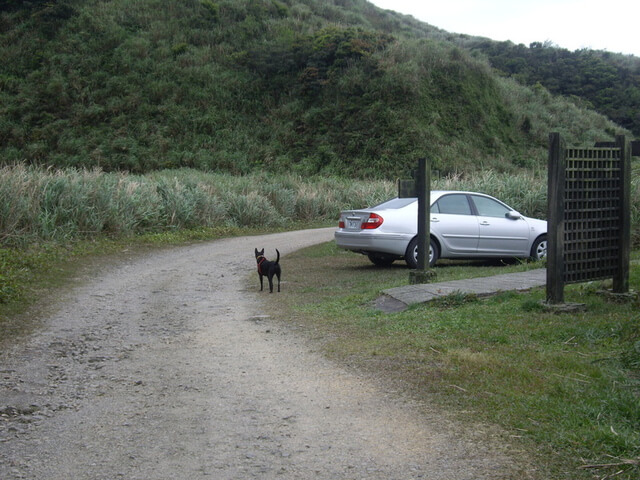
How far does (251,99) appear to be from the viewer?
158ft

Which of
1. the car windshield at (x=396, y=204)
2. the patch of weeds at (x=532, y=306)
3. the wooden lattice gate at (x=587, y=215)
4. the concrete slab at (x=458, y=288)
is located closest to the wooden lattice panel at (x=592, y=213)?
the wooden lattice gate at (x=587, y=215)

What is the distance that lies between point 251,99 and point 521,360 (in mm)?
44285

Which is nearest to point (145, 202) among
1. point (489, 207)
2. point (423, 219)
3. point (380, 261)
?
point (380, 261)

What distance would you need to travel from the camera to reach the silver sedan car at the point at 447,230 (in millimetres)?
12945

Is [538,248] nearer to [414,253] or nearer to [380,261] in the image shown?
[414,253]

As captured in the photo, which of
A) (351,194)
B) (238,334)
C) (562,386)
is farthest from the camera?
(351,194)

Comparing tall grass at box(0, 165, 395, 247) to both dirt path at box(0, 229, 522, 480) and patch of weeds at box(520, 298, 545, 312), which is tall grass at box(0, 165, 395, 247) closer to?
dirt path at box(0, 229, 522, 480)

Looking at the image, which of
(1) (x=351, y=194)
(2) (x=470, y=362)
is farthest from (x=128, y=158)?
(2) (x=470, y=362)

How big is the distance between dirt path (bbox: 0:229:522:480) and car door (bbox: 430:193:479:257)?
569 cm

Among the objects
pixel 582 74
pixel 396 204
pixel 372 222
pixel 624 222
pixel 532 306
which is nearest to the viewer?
pixel 532 306

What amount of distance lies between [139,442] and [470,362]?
2989 millimetres

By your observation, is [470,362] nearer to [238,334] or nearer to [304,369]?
[304,369]

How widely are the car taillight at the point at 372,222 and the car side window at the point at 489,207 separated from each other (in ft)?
7.47

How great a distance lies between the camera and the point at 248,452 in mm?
4164
